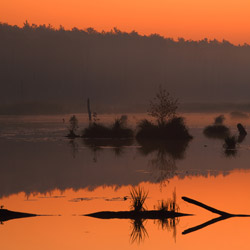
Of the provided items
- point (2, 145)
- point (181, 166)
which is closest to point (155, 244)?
point (181, 166)

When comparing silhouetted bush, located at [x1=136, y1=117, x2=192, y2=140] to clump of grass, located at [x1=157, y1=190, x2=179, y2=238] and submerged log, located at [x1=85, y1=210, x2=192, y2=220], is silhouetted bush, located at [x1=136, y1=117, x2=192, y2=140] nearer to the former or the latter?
clump of grass, located at [x1=157, y1=190, x2=179, y2=238]

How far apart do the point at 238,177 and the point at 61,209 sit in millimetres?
9584

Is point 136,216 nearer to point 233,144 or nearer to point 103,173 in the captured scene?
point 103,173

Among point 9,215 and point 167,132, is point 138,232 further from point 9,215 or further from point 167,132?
point 167,132

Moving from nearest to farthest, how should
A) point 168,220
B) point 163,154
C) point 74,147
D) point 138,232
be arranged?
point 138,232
point 168,220
point 163,154
point 74,147

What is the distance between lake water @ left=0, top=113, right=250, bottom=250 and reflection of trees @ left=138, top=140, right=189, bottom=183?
0.15ft

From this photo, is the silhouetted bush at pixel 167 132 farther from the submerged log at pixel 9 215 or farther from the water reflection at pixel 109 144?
the submerged log at pixel 9 215

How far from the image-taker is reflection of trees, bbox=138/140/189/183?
29.4 m

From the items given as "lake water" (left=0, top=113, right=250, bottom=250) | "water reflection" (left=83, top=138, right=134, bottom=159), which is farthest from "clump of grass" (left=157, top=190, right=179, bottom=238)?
"water reflection" (left=83, top=138, right=134, bottom=159)

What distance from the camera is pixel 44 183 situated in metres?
26.0

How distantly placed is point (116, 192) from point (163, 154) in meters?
16.1

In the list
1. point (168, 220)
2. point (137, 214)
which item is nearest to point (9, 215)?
point (137, 214)

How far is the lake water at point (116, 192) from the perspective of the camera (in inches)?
639

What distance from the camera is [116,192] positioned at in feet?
76.6
